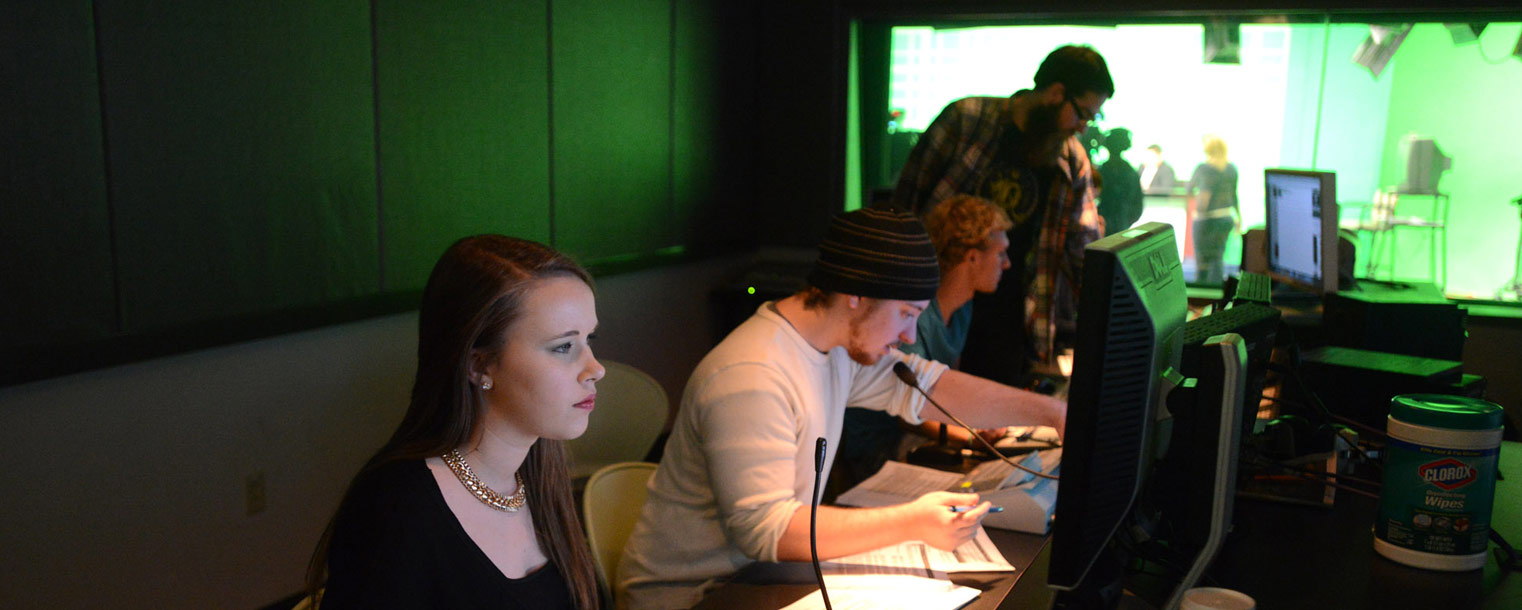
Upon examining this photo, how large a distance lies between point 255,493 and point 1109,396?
2411 mm

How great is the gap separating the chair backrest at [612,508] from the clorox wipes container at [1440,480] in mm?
1096

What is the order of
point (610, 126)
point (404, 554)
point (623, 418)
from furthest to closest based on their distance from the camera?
point (610, 126) < point (623, 418) < point (404, 554)

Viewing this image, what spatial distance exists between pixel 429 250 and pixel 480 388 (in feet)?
6.65

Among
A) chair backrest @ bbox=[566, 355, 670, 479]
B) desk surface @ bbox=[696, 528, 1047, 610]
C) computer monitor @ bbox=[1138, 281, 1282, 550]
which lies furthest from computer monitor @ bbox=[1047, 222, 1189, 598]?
chair backrest @ bbox=[566, 355, 670, 479]

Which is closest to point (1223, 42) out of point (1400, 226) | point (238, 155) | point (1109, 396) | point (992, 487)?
point (1400, 226)

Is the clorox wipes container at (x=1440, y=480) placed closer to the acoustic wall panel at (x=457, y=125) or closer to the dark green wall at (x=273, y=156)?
the dark green wall at (x=273, y=156)

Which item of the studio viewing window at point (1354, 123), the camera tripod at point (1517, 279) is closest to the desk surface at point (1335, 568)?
the studio viewing window at point (1354, 123)

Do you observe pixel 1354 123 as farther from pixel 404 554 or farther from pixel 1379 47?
pixel 404 554

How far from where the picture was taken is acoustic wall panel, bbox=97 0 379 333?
2.41 meters

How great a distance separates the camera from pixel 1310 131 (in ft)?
15.4

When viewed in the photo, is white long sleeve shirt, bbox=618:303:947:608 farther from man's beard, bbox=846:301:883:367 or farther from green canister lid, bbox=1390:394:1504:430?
green canister lid, bbox=1390:394:1504:430

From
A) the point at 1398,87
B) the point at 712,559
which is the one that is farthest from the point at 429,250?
the point at 1398,87

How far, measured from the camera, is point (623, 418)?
9.00 feet

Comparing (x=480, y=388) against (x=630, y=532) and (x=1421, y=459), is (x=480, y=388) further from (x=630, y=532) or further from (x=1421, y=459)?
(x=1421, y=459)
